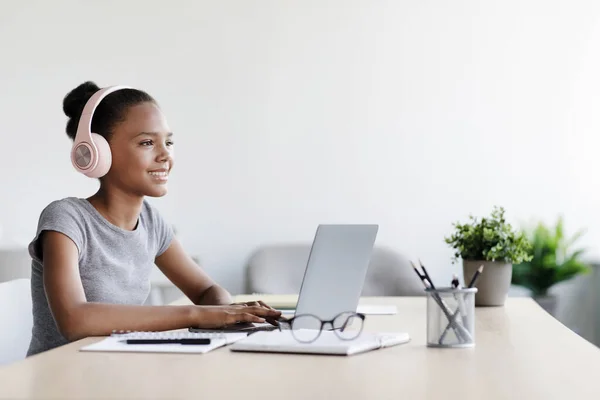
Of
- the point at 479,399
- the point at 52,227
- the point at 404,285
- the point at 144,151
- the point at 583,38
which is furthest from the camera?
the point at 583,38

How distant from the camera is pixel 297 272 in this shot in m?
4.17

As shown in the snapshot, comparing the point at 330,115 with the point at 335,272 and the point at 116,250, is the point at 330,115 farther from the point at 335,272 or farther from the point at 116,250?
the point at 335,272

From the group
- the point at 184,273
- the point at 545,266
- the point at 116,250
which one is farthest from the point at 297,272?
the point at 116,250

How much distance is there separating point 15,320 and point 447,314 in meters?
1.08

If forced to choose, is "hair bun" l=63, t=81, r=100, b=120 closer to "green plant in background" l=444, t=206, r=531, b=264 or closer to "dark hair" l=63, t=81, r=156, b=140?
"dark hair" l=63, t=81, r=156, b=140

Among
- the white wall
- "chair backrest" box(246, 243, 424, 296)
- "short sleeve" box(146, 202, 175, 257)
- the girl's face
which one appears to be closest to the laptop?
the girl's face

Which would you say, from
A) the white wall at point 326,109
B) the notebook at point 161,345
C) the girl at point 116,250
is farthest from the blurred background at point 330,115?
the notebook at point 161,345

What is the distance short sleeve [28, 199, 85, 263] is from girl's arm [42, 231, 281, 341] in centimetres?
13

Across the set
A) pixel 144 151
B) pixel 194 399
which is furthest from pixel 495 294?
pixel 194 399

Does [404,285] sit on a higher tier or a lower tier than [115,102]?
lower

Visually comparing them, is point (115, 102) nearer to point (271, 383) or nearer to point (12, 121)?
point (271, 383)

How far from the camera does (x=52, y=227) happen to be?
186 centimetres

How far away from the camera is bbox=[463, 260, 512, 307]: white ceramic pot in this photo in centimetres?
236

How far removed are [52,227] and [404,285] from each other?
7.83ft
